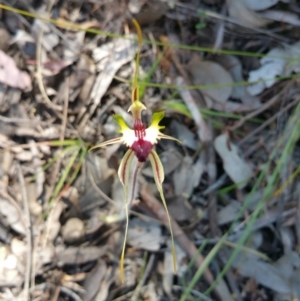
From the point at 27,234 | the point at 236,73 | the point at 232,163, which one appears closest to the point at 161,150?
the point at 232,163

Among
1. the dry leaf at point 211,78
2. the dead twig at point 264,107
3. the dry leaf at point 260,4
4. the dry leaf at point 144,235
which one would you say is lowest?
the dry leaf at point 144,235

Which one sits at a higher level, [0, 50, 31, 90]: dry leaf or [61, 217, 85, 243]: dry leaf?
[0, 50, 31, 90]: dry leaf

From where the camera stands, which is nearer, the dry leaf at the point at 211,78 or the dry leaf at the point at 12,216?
the dry leaf at the point at 12,216

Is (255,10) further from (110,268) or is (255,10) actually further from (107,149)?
(110,268)

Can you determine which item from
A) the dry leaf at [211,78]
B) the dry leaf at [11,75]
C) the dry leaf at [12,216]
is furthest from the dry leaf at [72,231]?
the dry leaf at [211,78]

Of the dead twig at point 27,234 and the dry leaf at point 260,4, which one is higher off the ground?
the dry leaf at point 260,4

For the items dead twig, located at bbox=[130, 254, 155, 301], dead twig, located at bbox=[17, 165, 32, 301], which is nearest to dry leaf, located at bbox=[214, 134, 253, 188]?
dead twig, located at bbox=[130, 254, 155, 301]

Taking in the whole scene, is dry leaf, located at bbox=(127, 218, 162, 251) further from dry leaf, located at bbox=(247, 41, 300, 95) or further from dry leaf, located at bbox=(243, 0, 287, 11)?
dry leaf, located at bbox=(243, 0, 287, 11)

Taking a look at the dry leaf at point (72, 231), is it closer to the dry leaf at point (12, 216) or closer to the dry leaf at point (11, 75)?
the dry leaf at point (12, 216)

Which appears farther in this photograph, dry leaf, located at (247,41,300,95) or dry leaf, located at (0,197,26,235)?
dry leaf, located at (247,41,300,95)

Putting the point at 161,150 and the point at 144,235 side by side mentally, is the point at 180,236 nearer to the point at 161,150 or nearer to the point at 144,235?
the point at 144,235
